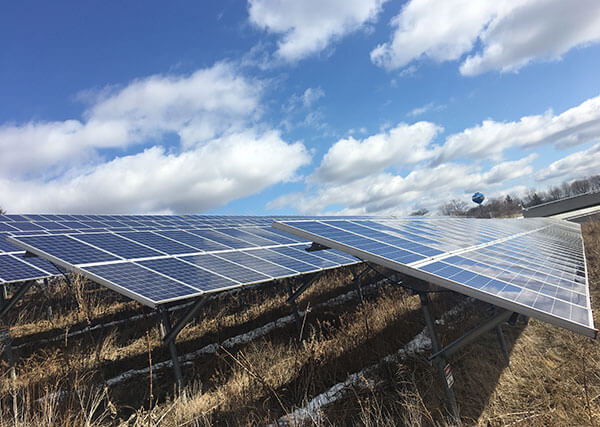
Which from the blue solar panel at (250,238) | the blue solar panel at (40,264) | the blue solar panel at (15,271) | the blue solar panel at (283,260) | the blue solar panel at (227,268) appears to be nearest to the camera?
the blue solar panel at (227,268)

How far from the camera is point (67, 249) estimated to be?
8.86m

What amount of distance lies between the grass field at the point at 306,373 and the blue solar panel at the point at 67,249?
3.10 ft

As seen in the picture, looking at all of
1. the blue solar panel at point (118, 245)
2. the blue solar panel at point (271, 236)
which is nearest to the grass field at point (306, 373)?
the blue solar panel at point (118, 245)

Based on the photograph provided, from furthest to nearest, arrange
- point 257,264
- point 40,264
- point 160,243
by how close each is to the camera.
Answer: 1. point 40,264
2. point 160,243
3. point 257,264

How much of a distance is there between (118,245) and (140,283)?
3.86 meters

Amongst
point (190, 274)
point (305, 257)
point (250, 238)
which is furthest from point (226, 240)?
point (190, 274)

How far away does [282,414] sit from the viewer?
730cm

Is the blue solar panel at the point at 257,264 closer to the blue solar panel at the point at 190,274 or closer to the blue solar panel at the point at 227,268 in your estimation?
the blue solar panel at the point at 227,268

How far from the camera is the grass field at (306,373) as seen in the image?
6090 millimetres

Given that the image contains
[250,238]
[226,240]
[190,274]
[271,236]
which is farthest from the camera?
[271,236]

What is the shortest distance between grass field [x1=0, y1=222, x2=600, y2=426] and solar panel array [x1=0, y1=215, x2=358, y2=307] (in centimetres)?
103

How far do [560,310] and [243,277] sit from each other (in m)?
7.15

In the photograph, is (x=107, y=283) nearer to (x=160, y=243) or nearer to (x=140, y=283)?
(x=140, y=283)

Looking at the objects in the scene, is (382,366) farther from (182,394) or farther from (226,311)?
(226,311)
